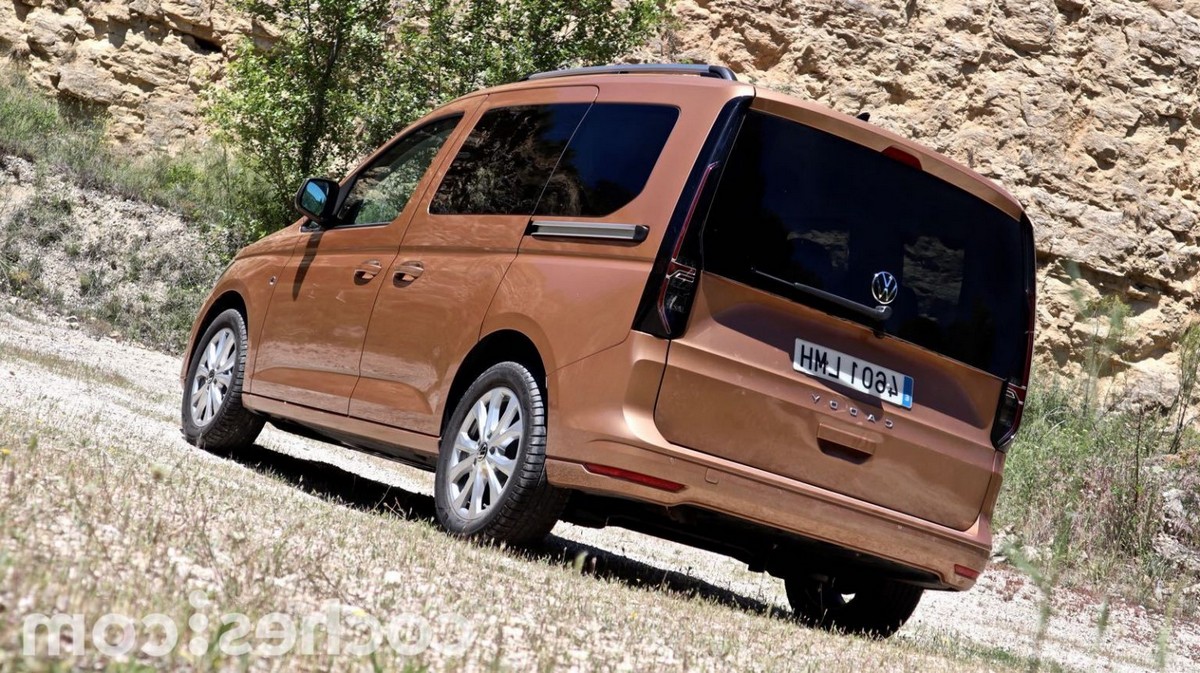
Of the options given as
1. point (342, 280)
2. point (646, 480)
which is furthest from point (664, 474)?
point (342, 280)

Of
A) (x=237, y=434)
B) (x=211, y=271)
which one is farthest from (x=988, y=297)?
(x=211, y=271)

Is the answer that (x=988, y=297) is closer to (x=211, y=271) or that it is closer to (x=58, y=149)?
(x=211, y=271)

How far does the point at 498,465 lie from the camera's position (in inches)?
229

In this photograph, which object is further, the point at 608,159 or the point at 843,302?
the point at 608,159

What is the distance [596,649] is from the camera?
Answer: 3.87 metres

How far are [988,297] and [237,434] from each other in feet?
14.7

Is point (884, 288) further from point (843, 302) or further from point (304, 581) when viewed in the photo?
point (304, 581)

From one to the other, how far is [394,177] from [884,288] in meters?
2.96

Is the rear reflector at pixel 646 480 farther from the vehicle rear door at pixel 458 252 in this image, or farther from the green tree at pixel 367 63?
the green tree at pixel 367 63

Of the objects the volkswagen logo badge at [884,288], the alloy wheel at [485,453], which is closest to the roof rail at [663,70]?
the volkswagen logo badge at [884,288]

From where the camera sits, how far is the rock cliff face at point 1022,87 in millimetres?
20297

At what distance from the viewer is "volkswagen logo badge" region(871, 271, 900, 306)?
5539 millimetres

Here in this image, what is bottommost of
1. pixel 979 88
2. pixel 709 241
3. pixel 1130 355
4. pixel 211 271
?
pixel 211 271

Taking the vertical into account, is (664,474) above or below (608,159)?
below
